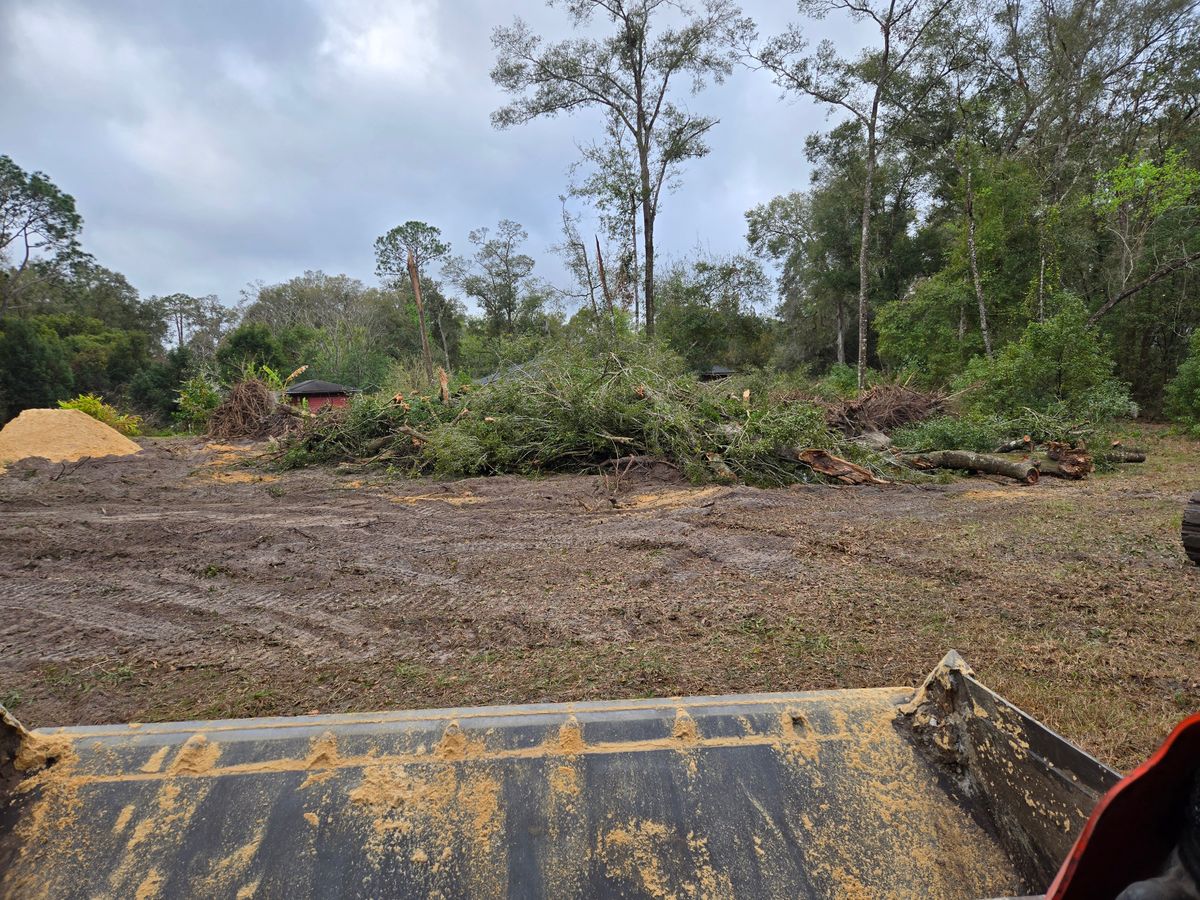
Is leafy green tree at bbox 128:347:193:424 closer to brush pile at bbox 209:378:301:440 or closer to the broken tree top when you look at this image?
the broken tree top

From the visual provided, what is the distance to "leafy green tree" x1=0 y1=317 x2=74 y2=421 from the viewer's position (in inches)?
969

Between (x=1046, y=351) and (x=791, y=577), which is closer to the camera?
(x=791, y=577)

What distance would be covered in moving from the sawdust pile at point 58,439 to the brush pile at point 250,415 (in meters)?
3.32

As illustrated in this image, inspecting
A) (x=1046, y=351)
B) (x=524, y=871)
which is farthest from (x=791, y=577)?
(x=1046, y=351)

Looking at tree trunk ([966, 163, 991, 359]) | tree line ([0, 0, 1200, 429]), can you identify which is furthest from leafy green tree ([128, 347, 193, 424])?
tree trunk ([966, 163, 991, 359])

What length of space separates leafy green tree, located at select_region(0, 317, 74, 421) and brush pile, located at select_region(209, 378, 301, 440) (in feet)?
44.7

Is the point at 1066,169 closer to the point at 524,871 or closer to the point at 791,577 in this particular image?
the point at 791,577

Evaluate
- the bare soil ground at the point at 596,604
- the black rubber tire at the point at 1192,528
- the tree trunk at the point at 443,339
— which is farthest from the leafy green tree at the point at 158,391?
the black rubber tire at the point at 1192,528

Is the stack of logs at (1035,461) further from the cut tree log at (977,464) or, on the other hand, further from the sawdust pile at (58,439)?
the sawdust pile at (58,439)

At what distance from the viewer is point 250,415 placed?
57.7 ft

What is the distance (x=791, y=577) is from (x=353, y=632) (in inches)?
124

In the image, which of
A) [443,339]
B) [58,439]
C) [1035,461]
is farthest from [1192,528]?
[443,339]

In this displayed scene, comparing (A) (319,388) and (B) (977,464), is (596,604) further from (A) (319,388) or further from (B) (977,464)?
(A) (319,388)

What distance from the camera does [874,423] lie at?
13266mm
